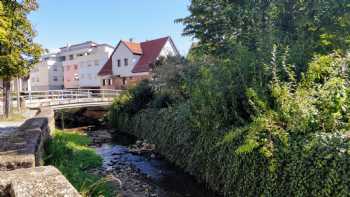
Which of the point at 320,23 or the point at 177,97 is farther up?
the point at 320,23

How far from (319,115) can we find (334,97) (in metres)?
0.43

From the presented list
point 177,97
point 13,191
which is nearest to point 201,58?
point 177,97

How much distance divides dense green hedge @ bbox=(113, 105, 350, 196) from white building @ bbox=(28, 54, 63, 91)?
168 feet

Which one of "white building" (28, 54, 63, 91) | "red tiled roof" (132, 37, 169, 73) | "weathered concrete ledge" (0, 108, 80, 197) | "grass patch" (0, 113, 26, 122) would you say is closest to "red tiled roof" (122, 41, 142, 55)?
"red tiled roof" (132, 37, 169, 73)

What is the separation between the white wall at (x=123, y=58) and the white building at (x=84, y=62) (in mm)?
6261

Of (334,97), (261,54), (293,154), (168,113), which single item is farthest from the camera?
(168,113)

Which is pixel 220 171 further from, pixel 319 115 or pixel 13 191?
pixel 13 191

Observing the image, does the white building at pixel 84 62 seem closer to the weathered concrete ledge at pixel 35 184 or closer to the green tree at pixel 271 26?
the green tree at pixel 271 26

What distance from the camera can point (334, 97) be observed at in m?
4.77

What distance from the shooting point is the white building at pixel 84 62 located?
4206 centimetres

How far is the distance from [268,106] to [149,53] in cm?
2840

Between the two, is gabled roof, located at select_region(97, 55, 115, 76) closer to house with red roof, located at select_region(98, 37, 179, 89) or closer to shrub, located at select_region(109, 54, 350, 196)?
house with red roof, located at select_region(98, 37, 179, 89)

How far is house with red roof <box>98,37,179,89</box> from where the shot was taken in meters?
32.1

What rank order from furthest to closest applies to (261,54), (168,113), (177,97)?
(177,97), (168,113), (261,54)
